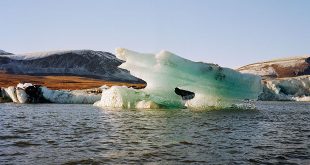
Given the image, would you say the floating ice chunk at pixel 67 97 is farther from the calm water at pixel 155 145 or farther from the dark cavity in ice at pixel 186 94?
the calm water at pixel 155 145

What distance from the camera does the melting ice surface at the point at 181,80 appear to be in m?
36.3

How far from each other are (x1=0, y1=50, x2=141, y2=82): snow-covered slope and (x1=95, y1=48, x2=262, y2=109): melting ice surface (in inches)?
5387

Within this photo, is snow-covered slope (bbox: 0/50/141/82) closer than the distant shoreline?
No

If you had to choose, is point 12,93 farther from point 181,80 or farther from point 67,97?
point 181,80

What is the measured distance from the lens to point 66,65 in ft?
605

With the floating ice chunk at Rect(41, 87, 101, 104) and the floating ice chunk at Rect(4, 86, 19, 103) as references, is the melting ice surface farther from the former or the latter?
the floating ice chunk at Rect(4, 86, 19, 103)

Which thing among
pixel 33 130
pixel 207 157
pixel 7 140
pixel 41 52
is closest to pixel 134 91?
pixel 33 130

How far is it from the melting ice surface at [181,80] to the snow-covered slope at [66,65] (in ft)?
449

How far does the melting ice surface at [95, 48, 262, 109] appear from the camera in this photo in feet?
119

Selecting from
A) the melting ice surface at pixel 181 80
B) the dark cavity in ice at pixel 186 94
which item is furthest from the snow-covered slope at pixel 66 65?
the melting ice surface at pixel 181 80

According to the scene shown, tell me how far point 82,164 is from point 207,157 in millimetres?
3821

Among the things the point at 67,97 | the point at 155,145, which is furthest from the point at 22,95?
the point at 155,145

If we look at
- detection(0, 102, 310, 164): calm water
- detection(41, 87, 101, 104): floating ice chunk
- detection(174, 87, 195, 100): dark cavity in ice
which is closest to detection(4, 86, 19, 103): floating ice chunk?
detection(41, 87, 101, 104): floating ice chunk

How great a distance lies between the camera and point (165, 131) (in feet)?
66.2
